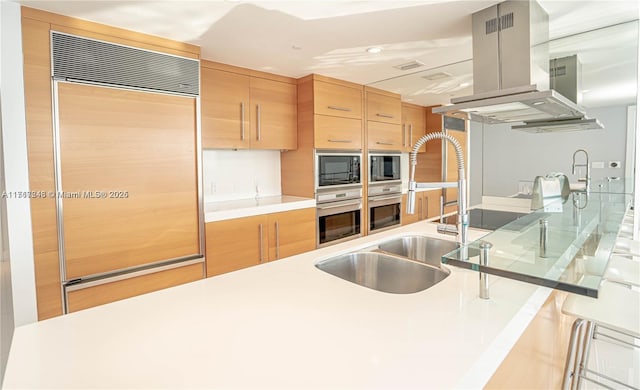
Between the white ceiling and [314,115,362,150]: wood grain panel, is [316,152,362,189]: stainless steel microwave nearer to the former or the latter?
[314,115,362,150]: wood grain panel

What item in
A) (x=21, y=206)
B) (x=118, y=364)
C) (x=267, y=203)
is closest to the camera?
(x=118, y=364)

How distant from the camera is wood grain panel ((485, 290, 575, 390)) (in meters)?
1.01

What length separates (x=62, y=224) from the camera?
189 centimetres

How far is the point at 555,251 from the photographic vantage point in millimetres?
1124

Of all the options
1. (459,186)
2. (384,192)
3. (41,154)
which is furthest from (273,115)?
(459,186)

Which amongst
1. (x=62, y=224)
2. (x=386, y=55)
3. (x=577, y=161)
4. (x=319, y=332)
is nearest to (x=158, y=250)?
(x=62, y=224)

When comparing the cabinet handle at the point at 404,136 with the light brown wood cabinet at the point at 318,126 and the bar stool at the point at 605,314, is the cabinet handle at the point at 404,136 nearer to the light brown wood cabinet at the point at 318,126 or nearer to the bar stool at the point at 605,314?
the light brown wood cabinet at the point at 318,126

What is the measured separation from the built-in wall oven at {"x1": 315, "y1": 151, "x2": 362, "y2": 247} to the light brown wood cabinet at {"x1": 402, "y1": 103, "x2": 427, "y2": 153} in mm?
1259

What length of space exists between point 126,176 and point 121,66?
27.5 inches

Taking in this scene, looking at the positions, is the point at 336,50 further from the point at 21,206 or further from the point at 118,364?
the point at 118,364

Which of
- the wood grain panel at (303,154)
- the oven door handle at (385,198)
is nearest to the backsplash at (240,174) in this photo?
the wood grain panel at (303,154)

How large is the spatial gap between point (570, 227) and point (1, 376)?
2077mm

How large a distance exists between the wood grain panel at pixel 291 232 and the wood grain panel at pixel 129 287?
0.69 metres

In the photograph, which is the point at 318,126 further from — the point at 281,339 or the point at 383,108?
the point at 281,339
